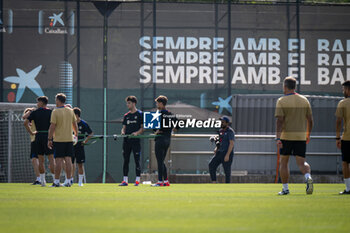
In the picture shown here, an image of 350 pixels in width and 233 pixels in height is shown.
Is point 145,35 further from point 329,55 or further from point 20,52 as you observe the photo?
point 329,55

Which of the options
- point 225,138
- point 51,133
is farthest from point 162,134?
point 225,138

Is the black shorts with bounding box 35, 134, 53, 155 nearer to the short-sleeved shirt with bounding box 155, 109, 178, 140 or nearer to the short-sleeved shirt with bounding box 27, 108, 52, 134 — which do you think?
the short-sleeved shirt with bounding box 27, 108, 52, 134

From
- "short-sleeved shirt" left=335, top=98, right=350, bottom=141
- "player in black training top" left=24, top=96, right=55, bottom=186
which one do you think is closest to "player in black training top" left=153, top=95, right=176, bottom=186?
"player in black training top" left=24, top=96, right=55, bottom=186

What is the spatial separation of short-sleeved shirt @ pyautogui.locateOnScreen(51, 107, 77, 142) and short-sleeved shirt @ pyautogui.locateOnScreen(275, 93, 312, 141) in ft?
15.0

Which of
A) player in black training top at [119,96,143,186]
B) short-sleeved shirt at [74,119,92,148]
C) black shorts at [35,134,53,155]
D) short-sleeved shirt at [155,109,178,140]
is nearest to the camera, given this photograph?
short-sleeved shirt at [155,109,178,140]

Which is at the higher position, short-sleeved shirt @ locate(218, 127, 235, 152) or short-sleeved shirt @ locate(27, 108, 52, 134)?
short-sleeved shirt @ locate(27, 108, 52, 134)

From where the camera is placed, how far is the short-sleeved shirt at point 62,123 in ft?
44.5

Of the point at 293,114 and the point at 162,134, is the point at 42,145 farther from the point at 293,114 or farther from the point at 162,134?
the point at 293,114

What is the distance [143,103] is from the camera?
2334cm

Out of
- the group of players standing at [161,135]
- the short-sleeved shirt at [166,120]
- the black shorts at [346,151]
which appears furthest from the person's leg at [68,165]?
the black shorts at [346,151]

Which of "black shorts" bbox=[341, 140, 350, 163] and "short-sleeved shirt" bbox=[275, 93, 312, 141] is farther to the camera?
"black shorts" bbox=[341, 140, 350, 163]

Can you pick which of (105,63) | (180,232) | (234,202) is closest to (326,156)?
(105,63)

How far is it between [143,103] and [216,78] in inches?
99.5

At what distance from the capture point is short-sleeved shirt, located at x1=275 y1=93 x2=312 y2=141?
414 inches
